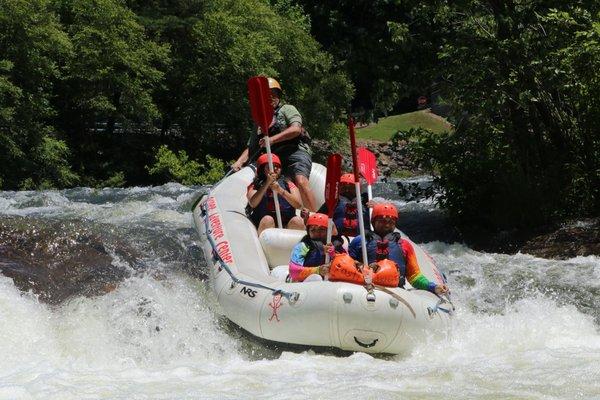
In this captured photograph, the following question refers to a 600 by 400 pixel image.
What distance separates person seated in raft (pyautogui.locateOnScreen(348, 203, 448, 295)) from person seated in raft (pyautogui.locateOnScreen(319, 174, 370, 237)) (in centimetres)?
66

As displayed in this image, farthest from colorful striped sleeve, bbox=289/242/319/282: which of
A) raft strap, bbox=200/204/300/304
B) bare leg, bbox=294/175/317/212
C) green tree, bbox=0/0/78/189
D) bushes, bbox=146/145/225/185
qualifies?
bushes, bbox=146/145/225/185

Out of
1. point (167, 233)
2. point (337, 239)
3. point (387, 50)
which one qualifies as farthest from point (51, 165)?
point (337, 239)

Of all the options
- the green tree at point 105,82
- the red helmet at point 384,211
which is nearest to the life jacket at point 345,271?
the red helmet at point 384,211

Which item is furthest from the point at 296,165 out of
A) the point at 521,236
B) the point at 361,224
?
the point at 521,236

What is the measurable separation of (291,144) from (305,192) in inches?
21.8

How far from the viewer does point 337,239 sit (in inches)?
319

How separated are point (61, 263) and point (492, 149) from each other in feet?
23.6

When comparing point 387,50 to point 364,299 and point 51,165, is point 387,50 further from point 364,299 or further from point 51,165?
point 51,165

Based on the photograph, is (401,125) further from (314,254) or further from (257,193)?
(314,254)

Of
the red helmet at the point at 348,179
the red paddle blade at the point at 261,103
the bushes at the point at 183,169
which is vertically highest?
the red paddle blade at the point at 261,103

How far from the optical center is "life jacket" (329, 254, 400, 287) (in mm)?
7105

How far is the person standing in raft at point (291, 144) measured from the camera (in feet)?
32.3

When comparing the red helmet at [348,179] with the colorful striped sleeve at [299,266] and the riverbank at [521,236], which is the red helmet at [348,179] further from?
the riverbank at [521,236]

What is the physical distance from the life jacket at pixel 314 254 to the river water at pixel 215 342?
797 millimetres
